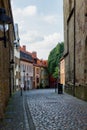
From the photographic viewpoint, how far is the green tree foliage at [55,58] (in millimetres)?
96125

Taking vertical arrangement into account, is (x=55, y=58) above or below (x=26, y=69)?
above

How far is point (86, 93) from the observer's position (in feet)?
84.9

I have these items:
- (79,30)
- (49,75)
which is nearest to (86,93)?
(79,30)

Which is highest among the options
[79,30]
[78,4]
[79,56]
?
[78,4]

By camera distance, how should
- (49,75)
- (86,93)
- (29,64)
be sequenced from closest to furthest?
(86,93) → (29,64) → (49,75)

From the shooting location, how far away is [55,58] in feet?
320

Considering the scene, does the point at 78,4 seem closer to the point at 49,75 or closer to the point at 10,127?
the point at 10,127

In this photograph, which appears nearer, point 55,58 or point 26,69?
point 26,69

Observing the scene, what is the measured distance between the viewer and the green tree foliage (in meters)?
96.1

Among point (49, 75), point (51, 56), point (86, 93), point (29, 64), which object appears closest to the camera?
point (86, 93)

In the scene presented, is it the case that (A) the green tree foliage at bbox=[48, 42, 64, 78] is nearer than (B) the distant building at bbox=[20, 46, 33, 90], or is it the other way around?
(B) the distant building at bbox=[20, 46, 33, 90]

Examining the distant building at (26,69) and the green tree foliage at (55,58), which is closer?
the distant building at (26,69)

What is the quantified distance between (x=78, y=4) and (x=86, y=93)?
26.2 ft

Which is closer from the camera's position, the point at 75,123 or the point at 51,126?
the point at 51,126
